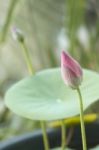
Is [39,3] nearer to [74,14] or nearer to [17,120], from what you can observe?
[17,120]

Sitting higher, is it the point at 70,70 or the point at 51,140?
the point at 70,70

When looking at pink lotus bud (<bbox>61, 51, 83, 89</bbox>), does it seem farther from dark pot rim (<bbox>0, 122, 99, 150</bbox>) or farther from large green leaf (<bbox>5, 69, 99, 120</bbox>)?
dark pot rim (<bbox>0, 122, 99, 150</bbox>)

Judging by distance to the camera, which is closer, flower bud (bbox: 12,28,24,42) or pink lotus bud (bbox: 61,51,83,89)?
pink lotus bud (bbox: 61,51,83,89)

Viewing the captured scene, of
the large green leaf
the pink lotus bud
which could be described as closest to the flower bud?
the large green leaf

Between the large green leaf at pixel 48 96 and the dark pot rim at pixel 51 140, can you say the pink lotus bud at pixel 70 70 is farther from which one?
the dark pot rim at pixel 51 140

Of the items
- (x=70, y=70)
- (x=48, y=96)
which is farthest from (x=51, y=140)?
(x=70, y=70)

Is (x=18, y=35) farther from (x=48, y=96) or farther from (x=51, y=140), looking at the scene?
(x=51, y=140)
